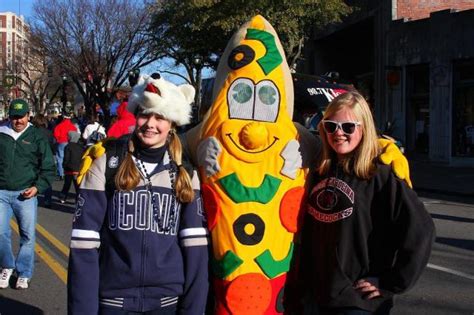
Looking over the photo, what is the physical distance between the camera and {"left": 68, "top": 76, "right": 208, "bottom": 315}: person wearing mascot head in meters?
2.51

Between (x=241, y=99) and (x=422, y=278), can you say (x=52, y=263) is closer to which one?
(x=422, y=278)

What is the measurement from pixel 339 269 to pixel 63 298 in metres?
3.68

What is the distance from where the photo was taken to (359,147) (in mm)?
2705

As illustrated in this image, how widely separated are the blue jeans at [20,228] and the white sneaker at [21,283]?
40mm

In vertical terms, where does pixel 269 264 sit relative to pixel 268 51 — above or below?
below

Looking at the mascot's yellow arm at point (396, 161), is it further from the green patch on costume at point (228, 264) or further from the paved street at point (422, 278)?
the paved street at point (422, 278)

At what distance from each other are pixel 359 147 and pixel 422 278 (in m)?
3.88

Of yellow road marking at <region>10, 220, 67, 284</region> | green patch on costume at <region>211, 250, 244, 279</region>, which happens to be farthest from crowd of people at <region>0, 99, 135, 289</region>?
green patch on costume at <region>211, 250, 244, 279</region>

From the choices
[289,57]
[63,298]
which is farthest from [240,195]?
[289,57]

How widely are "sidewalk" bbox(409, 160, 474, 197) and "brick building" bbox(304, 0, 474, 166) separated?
0.68m

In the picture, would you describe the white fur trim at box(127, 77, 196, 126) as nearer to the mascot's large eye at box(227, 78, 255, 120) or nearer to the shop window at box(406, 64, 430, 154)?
the mascot's large eye at box(227, 78, 255, 120)

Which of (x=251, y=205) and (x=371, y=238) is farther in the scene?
(x=251, y=205)

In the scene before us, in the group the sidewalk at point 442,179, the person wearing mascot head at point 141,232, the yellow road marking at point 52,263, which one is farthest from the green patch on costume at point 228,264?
the sidewalk at point 442,179

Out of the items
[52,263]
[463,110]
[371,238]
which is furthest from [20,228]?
[463,110]
